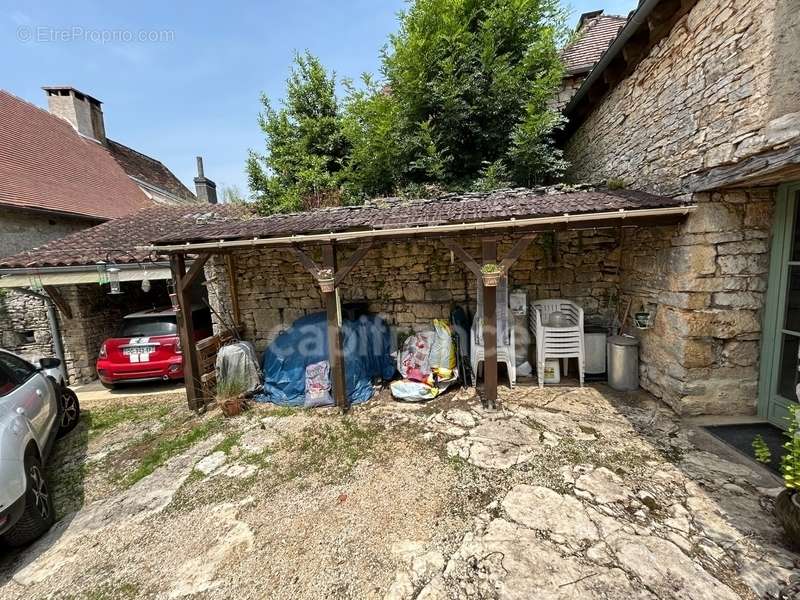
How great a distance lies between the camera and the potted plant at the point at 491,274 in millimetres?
3572

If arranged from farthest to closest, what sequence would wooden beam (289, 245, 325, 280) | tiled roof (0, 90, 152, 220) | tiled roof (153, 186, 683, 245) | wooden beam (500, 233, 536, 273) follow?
tiled roof (0, 90, 152, 220) < wooden beam (289, 245, 325, 280) < wooden beam (500, 233, 536, 273) < tiled roof (153, 186, 683, 245)

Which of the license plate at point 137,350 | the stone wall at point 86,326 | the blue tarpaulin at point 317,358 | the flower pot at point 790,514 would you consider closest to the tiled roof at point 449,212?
the blue tarpaulin at point 317,358

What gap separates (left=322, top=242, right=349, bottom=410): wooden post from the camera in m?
3.90

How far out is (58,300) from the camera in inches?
218

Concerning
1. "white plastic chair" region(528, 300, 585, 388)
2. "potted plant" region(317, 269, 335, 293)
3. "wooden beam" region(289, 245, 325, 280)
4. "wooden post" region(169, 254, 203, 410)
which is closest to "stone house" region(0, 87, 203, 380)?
"wooden post" region(169, 254, 203, 410)

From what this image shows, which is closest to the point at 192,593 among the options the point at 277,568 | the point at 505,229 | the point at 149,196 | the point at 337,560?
the point at 277,568

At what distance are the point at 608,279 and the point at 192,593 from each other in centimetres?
578

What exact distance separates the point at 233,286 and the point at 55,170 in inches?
316

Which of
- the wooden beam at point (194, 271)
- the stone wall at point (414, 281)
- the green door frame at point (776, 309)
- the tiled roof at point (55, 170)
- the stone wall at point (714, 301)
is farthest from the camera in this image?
the tiled roof at point (55, 170)

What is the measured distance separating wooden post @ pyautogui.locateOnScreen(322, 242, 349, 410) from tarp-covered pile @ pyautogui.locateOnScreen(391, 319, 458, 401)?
2.34ft

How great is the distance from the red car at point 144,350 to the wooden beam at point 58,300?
4.79 ft

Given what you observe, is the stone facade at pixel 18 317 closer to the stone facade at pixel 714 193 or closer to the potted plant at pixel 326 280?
the potted plant at pixel 326 280

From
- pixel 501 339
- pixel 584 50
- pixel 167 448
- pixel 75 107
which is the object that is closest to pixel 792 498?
pixel 501 339

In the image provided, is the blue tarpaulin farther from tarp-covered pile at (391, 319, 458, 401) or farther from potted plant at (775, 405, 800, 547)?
potted plant at (775, 405, 800, 547)
